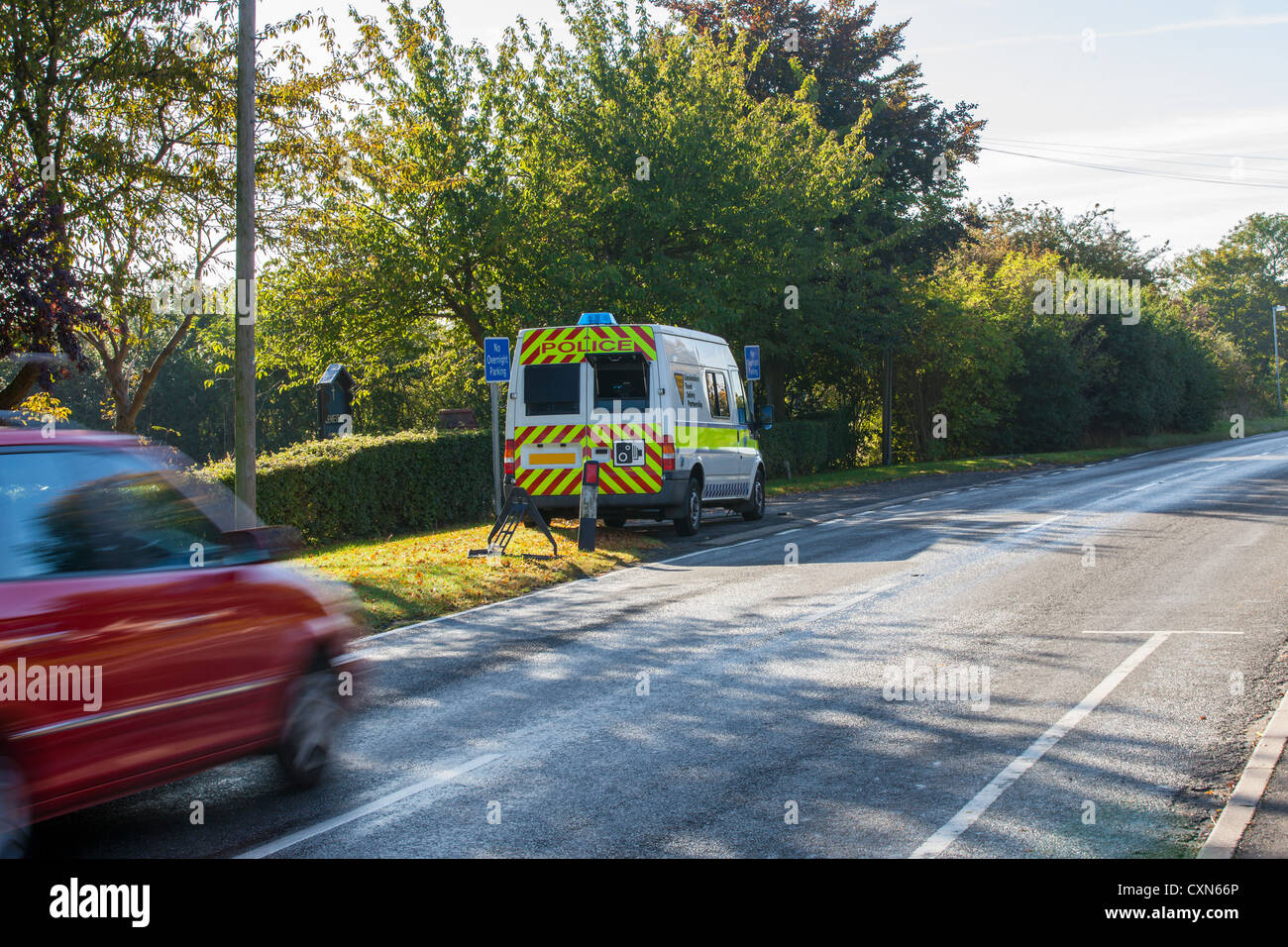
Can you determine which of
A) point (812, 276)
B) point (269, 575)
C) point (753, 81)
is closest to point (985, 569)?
point (269, 575)

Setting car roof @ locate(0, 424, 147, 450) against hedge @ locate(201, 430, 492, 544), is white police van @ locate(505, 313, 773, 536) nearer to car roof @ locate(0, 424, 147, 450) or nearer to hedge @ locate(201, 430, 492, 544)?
hedge @ locate(201, 430, 492, 544)

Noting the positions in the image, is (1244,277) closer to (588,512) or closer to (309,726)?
(588,512)

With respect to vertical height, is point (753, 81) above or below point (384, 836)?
above

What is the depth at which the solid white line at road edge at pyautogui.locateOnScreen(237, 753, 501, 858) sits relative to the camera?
16.9ft

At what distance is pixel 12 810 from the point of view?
4.27 meters

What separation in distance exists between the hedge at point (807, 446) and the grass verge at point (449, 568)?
15.1 metres

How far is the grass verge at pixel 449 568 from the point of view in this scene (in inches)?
498

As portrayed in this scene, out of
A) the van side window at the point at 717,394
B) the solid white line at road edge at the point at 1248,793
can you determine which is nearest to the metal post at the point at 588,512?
the van side window at the point at 717,394

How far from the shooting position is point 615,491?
58.9ft

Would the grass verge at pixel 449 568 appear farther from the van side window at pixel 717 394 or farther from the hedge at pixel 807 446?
the hedge at pixel 807 446

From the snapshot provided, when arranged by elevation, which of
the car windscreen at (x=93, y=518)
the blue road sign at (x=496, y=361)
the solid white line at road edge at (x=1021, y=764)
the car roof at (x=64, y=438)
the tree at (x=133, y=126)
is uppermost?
the tree at (x=133, y=126)

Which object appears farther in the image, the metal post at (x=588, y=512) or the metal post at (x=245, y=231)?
the metal post at (x=588, y=512)
